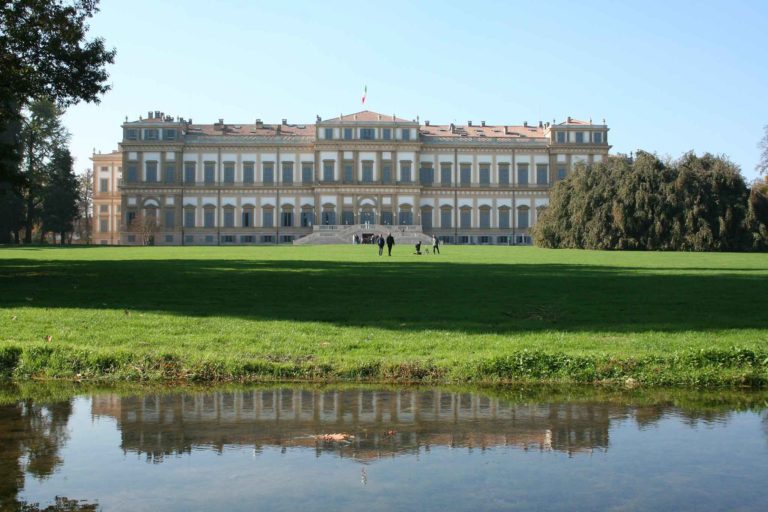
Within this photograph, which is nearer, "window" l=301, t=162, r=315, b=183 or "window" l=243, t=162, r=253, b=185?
"window" l=243, t=162, r=253, b=185

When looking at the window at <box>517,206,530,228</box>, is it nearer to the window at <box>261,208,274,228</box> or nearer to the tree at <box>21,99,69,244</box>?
the window at <box>261,208,274,228</box>

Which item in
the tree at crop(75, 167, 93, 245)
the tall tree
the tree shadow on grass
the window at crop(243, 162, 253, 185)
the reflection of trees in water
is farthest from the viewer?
the tree at crop(75, 167, 93, 245)

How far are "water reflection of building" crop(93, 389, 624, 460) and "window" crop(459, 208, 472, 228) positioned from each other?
84605 mm

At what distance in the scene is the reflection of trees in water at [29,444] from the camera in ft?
15.7

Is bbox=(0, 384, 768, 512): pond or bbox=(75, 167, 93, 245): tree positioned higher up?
bbox=(75, 167, 93, 245): tree

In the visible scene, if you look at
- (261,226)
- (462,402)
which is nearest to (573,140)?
(261,226)

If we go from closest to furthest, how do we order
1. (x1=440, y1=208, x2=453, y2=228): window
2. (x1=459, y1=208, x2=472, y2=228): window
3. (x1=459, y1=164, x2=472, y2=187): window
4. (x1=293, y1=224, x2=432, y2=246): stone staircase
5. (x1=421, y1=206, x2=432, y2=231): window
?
(x1=293, y1=224, x2=432, y2=246): stone staircase < (x1=421, y1=206, x2=432, y2=231): window < (x1=440, y1=208, x2=453, y2=228): window < (x1=459, y1=208, x2=472, y2=228): window < (x1=459, y1=164, x2=472, y2=187): window

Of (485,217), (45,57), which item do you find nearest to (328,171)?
(485,217)

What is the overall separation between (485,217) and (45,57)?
75699 mm

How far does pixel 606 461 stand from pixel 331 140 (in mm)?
85314

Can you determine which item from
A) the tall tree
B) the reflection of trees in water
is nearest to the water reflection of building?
the reflection of trees in water

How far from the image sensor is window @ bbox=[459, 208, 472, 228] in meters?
92.3

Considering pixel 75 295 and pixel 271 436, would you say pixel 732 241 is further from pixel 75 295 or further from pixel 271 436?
pixel 271 436

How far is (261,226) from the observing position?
298 ft
